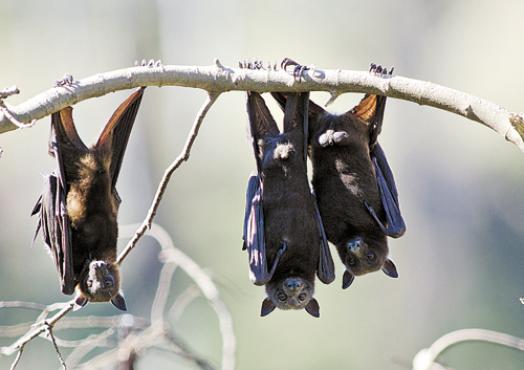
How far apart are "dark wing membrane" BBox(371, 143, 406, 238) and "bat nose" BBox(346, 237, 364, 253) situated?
0.89 feet

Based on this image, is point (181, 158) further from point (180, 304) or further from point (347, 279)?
point (347, 279)

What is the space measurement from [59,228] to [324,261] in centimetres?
270

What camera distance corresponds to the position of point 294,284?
9.30m

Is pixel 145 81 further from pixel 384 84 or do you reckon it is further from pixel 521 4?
pixel 521 4

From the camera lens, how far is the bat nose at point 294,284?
30.5 ft

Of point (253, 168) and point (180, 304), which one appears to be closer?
point (180, 304)

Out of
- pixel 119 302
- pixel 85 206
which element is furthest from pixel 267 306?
pixel 85 206

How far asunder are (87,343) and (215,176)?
19.3m

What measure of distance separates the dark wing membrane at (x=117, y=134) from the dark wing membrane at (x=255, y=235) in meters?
1.45

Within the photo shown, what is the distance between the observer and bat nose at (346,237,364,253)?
9.31 metres

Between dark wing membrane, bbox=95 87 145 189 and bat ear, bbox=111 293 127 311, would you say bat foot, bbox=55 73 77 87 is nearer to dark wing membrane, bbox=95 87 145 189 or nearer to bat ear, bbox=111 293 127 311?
dark wing membrane, bbox=95 87 145 189

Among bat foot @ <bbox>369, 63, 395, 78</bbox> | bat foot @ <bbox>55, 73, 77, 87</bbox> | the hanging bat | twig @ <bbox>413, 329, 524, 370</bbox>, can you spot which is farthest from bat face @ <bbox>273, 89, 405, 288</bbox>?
bat foot @ <bbox>55, 73, 77, 87</bbox>

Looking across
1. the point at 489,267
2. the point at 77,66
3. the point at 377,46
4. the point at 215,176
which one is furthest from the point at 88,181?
the point at 77,66

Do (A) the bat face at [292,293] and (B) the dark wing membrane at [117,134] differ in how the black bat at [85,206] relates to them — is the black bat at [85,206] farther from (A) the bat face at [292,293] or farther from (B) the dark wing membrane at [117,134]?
(A) the bat face at [292,293]
